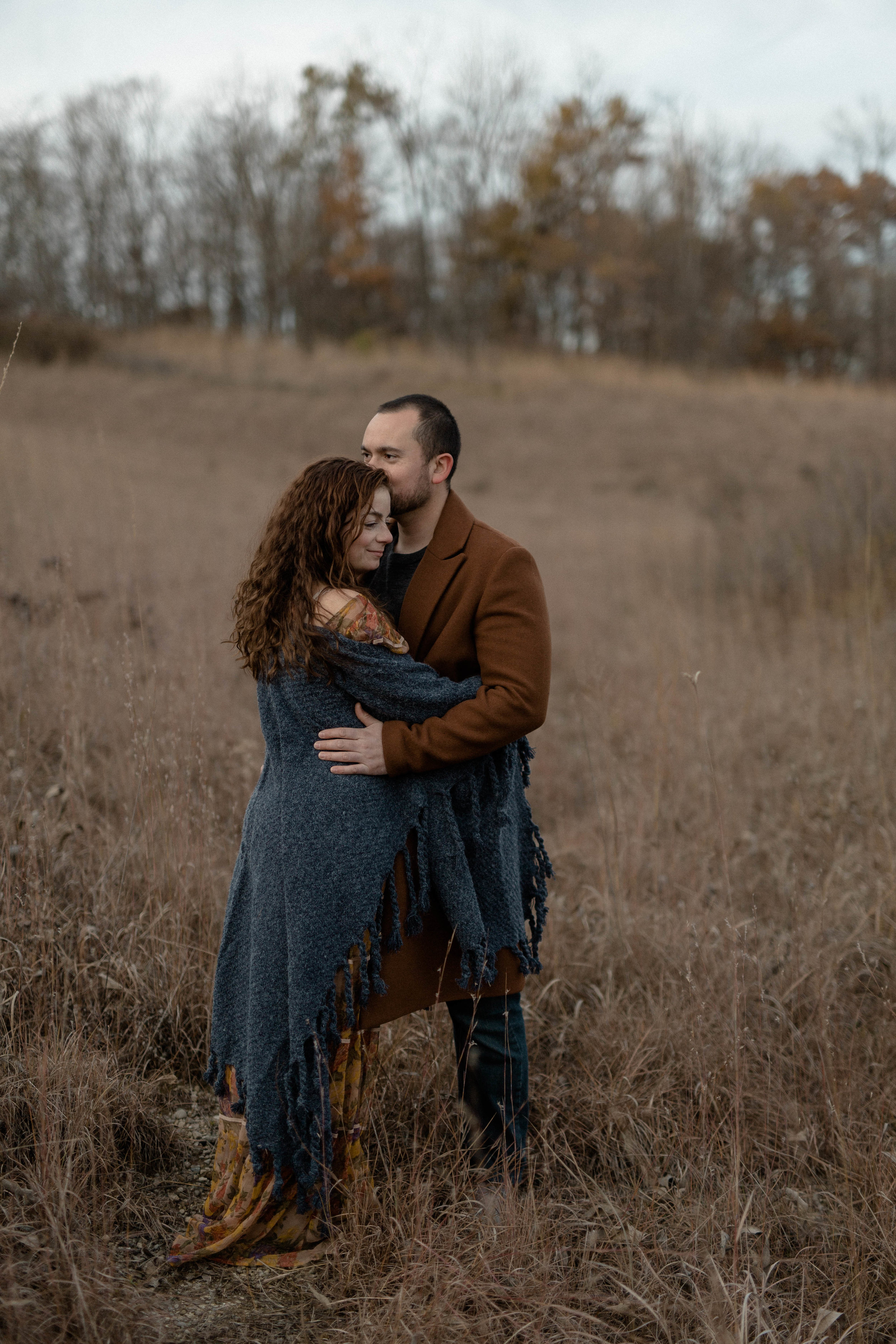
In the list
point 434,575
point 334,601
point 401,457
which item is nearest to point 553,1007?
point 434,575

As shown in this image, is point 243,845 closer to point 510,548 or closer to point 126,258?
point 510,548

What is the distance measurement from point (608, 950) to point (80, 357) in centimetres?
1968

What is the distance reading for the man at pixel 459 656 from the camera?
6.17 feet

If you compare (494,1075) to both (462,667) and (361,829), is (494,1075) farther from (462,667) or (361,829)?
(462,667)

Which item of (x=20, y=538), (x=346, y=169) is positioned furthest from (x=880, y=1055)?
(x=346, y=169)

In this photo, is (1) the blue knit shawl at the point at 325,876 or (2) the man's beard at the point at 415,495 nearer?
(1) the blue knit shawl at the point at 325,876

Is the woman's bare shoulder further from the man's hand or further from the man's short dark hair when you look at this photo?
the man's short dark hair

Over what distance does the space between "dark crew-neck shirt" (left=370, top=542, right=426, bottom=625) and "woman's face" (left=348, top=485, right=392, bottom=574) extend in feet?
0.58

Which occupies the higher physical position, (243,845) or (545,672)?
(545,672)

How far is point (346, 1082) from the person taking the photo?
2.01m

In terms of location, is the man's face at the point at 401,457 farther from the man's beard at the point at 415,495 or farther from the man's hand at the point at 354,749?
the man's hand at the point at 354,749

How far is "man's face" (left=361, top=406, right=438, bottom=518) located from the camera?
2053 millimetres

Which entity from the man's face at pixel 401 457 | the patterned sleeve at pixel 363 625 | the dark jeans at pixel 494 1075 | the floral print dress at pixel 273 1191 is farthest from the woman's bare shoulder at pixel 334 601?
the dark jeans at pixel 494 1075

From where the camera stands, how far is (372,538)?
194 centimetres
